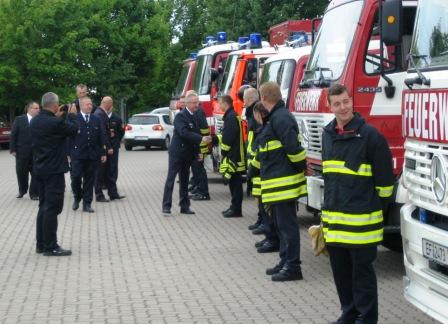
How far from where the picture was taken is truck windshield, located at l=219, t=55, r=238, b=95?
64.3ft

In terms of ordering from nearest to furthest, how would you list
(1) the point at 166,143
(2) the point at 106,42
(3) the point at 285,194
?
(3) the point at 285,194, (1) the point at 166,143, (2) the point at 106,42

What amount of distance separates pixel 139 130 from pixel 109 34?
1340cm

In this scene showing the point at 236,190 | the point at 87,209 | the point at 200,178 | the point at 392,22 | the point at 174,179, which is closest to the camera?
the point at 392,22

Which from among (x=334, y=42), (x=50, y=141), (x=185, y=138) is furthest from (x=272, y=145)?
(x=185, y=138)

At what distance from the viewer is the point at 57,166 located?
11531 mm

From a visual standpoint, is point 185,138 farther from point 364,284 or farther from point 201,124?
point 364,284

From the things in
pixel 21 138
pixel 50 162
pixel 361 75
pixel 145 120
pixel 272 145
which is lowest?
pixel 145 120

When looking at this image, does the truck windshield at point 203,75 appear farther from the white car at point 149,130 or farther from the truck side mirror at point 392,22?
the white car at point 149,130

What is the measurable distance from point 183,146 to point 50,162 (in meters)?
4.26

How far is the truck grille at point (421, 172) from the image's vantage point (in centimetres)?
648

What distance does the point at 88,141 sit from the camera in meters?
16.4

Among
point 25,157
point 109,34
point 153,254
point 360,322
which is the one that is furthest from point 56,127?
point 109,34

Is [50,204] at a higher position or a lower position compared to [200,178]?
higher

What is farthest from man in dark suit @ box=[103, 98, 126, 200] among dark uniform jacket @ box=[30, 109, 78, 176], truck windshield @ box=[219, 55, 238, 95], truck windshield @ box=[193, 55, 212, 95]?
dark uniform jacket @ box=[30, 109, 78, 176]
